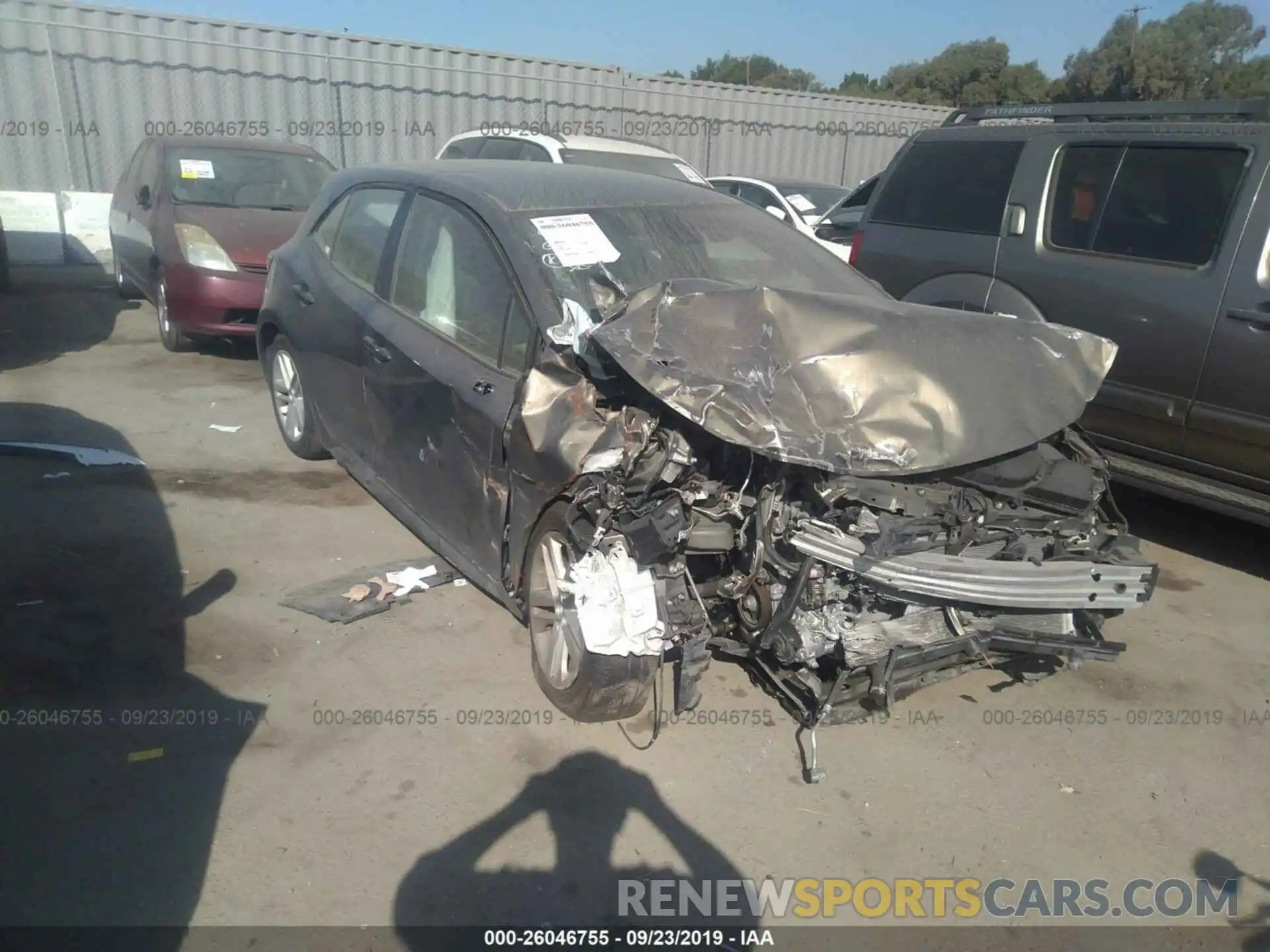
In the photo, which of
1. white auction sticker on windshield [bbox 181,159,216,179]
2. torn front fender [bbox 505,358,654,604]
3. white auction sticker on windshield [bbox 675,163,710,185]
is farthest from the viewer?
white auction sticker on windshield [bbox 675,163,710,185]

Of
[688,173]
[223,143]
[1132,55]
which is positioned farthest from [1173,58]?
[223,143]

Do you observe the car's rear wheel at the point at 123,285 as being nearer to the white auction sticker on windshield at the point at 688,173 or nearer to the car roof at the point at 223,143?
the car roof at the point at 223,143

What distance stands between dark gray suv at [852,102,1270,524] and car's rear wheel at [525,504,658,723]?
10.0 feet

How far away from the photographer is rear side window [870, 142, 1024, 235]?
5680 millimetres

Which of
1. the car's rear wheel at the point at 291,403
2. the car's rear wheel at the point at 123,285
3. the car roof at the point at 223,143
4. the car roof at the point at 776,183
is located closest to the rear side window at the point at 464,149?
the car roof at the point at 223,143

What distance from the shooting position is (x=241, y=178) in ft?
28.4

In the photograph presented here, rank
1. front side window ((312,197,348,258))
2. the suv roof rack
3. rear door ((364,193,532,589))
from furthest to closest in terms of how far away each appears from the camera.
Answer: front side window ((312,197,348,258))
the suv roof rack
rear door ((364,193,532,589))

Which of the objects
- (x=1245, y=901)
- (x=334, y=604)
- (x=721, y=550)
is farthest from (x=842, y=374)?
(x=334, y=604)

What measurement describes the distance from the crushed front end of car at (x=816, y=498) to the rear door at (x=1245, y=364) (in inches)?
64.7

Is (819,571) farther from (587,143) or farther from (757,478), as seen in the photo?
(587,143)

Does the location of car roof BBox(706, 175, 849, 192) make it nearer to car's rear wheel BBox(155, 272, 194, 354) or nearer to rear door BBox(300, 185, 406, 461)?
car's rear wheel BBox(155, 272, 194, 354)

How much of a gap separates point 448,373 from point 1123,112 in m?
4.00

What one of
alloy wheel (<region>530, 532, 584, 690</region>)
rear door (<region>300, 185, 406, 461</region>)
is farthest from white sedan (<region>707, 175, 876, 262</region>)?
alloy wheel (<region>530, 532, 584, 690</region>)

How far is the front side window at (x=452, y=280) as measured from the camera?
3.70 metres
